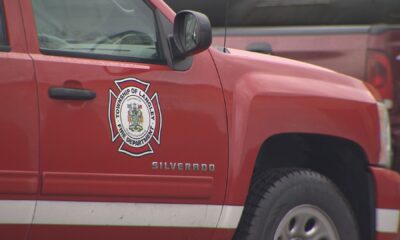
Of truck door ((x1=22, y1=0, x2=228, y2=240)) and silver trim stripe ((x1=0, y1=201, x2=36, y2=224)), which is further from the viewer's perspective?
truck door ((x1=22, y1=0, x2=228, y2=240))

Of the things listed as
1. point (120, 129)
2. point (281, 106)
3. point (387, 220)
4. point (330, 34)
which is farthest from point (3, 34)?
point (330, 34)

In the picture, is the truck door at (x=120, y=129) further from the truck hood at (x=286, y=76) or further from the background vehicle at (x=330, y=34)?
the background vehicle at (x=330, y=34)

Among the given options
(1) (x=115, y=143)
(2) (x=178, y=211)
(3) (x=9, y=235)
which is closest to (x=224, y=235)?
(2) (x=178, y=211)

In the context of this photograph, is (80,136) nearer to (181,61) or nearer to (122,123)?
(122,123)

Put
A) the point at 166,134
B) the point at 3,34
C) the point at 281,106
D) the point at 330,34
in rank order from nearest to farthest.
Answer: the point at 3,34 → the point at 166,134 → the point at 281,106 → the point at 330,34

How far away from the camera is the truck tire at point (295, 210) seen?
4.72 meters

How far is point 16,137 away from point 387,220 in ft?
7.26

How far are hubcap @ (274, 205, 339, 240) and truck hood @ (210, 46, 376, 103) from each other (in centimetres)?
61

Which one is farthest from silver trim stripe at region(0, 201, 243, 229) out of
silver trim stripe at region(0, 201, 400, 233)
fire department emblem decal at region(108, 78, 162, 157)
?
fire department emblem decal at region(108, 78, 162, 157)

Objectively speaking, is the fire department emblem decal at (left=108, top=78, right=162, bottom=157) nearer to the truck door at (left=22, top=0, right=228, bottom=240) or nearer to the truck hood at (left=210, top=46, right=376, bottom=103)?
the truck door at (left=22, top=0, right=228, bottom=240)

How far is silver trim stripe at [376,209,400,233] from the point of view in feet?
16.7

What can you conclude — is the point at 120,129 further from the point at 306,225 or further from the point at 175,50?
the point at 306,225

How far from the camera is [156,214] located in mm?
4383

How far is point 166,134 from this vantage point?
4340mm
